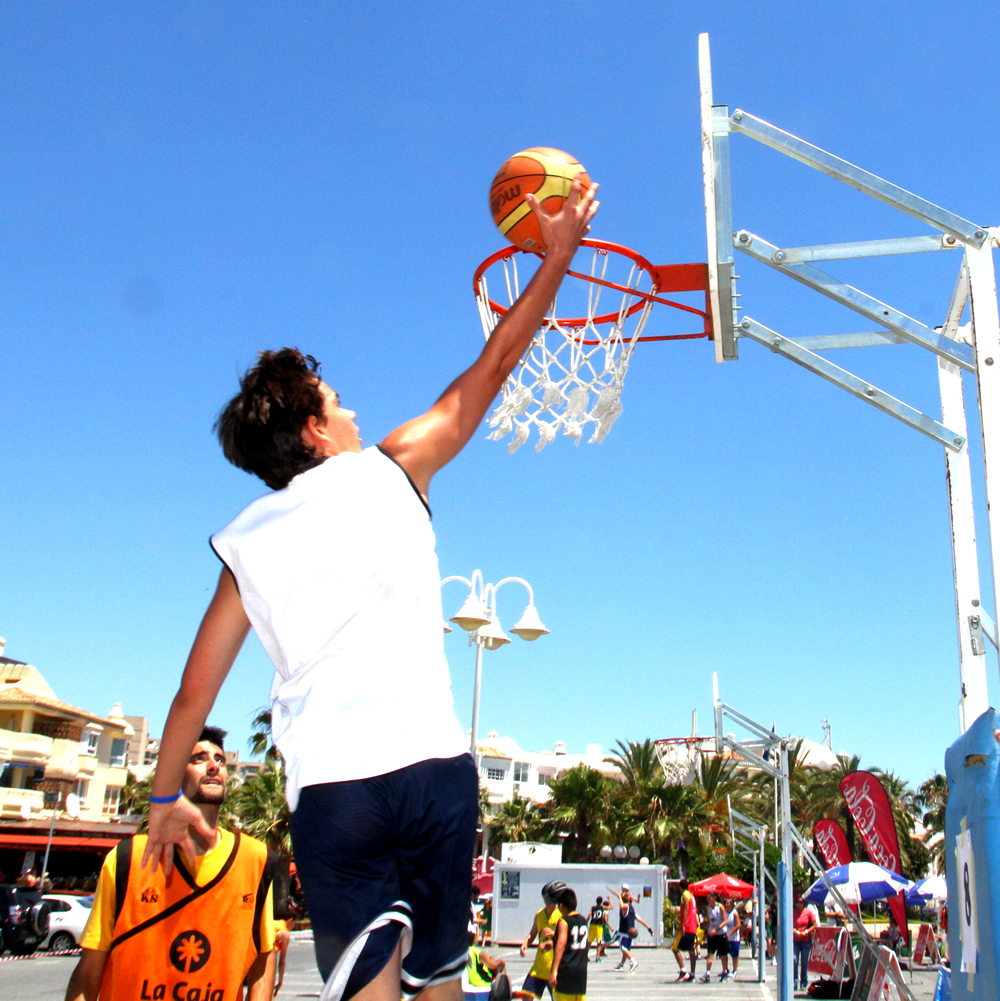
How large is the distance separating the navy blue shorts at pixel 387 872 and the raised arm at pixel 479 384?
60 cm

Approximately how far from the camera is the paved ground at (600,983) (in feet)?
51.1

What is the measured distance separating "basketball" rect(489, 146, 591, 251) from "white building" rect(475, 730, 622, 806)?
2407 inches

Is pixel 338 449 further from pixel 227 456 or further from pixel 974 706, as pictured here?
pixel 974 706

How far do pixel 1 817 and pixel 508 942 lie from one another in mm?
20002

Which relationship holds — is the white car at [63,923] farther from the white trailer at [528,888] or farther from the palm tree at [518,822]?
the palm tree at [518,822]

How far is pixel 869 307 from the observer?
5.26 m

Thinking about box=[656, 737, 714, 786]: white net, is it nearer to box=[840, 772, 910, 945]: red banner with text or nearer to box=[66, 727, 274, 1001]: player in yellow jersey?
box=[840, 772, 910, 945]: red banner with text

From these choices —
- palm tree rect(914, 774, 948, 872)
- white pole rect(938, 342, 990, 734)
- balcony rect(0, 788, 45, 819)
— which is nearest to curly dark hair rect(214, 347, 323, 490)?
white pole rect(938, 342, 990, 734)

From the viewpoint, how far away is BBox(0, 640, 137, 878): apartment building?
36000mm

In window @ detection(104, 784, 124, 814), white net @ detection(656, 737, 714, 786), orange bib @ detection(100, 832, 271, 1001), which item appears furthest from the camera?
white net @ detection(656, 737, 714, 786)

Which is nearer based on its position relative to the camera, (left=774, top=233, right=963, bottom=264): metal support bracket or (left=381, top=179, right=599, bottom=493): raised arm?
(left=381, top=179, right=599, bottom=493): raised arm

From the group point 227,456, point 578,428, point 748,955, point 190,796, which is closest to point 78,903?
point 748,955

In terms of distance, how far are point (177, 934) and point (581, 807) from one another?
1473 inches

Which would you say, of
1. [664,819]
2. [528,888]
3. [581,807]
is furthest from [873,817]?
[581,807]
